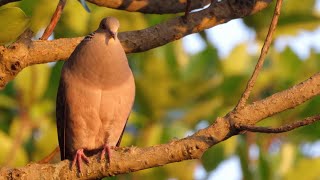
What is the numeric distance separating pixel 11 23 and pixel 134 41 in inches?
20.0

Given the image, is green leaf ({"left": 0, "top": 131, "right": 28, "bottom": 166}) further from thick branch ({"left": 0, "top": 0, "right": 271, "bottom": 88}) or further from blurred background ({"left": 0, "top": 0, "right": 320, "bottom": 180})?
thick branch ({"left": 0, "top": 0, "right": 271, "bottom": 88})

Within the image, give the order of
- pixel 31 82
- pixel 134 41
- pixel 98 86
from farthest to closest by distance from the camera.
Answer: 1. pixel 31 82
2. pixel 98 86
3. pixel 134 41

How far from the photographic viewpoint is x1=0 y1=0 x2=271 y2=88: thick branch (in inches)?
107

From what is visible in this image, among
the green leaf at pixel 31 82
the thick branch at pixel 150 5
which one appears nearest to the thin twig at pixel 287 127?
the thick branch at pixel 150 5

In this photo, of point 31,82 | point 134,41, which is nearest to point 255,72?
point 134,41

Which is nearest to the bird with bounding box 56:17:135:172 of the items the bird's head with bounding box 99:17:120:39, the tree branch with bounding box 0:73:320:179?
the bird's head with bounding box 99:17:120:39

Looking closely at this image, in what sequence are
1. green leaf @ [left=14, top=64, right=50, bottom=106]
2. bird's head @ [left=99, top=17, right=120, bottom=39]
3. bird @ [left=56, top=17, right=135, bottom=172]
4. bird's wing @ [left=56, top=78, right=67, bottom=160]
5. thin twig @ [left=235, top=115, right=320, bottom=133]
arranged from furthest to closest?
green leaf @ [left=14, top=64, right=50, bottom=106]
bird's wing @ [left=56, top=78, right=67, bottom=160]
bird @ [left=56, top=17, right=135, bottom=172]
bird's head @ [left=99, top=17, right=120, bottom=39]
thin twig @ [left=235, top=115, right=320, bottom=133]

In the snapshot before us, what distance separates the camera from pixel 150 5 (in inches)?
131

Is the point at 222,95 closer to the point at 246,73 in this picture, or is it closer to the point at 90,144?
the point at 246,73

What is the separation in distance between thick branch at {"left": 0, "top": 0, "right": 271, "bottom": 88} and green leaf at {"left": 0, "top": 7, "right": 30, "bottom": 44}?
4 cm

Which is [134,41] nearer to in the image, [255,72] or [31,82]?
[255,72]

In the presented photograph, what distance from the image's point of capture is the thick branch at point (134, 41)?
8.89 ft

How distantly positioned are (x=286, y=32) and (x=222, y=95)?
0.90 metres

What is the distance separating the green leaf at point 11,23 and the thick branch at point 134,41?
0.12ft
